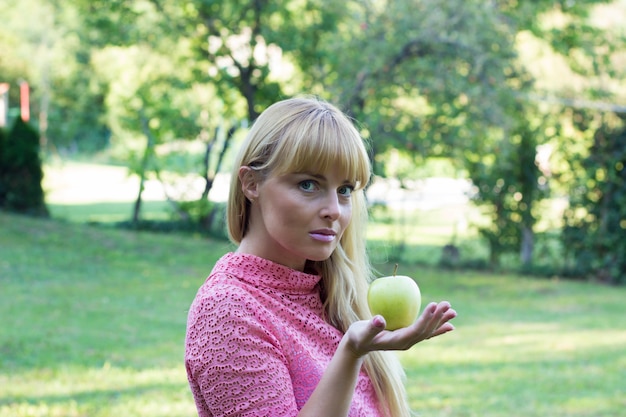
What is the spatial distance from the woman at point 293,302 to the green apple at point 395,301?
0.07m

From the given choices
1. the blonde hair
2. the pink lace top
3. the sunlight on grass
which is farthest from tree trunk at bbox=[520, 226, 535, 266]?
the pink lace top

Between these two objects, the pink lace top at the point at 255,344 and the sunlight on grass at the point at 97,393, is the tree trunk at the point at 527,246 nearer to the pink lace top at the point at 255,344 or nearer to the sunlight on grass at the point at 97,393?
the sunlight on grass at the point at 97,393

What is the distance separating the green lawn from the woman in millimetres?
3443

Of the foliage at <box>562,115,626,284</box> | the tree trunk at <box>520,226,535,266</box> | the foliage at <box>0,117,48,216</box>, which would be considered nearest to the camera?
the foliage at <box>562,115,626,284</box>

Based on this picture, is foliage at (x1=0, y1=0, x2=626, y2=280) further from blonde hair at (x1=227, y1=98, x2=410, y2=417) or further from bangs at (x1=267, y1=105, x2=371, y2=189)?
bangs at (x1=267, y1=105, x2=371, y2=189)

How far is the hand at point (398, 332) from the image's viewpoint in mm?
1543

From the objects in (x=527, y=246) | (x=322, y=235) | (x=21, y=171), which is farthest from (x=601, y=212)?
(x=322, y=235)

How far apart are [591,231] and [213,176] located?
21.9ft

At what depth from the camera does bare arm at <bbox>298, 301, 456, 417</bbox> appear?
1.59 metres

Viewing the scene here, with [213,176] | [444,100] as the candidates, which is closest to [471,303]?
[444,100]

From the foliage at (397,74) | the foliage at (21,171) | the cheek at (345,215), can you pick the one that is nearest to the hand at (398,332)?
the cheek at (345,215)

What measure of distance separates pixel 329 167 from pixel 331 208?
0.09m

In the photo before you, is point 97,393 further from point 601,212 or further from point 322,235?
point 601,212

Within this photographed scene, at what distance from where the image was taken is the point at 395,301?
73.0 inches
